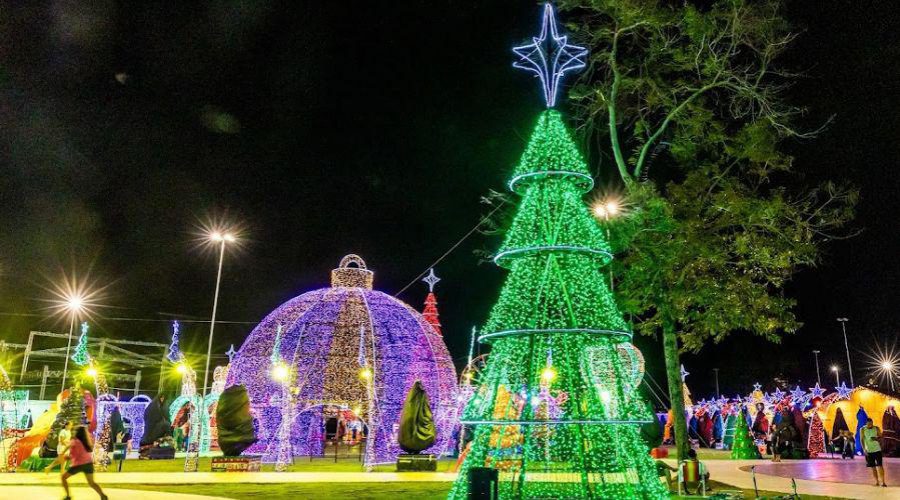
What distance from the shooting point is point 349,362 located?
21906 mm

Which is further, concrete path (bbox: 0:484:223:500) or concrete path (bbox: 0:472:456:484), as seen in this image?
concrete path (bbox: 0:472:456:484)

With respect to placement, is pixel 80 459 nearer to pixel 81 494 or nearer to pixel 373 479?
pixel 81 494

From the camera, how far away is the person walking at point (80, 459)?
10742 mm

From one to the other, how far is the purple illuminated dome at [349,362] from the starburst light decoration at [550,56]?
11.8m

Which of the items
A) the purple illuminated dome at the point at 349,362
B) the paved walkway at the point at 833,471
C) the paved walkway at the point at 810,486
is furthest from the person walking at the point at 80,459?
the paved walkway at the point at 833,471

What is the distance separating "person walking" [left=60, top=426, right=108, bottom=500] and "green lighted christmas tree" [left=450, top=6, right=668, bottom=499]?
6.05m

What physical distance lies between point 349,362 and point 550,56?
43.7 ft

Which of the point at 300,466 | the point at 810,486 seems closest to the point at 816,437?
the point at 810,486

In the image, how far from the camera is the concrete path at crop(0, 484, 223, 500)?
1197 cm

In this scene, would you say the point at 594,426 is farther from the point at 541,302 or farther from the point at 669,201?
the point at 669,201

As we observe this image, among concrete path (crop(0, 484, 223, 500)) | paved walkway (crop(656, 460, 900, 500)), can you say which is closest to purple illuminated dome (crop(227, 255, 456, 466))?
concrete path (crop(0, 484, 223, 500))

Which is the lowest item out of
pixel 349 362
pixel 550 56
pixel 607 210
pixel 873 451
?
pixel 873 451

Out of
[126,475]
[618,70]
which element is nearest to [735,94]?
[618,70]

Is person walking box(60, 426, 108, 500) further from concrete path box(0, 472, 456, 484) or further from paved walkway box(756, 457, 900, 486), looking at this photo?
paved walkway box(756, 457, 900, 486)
